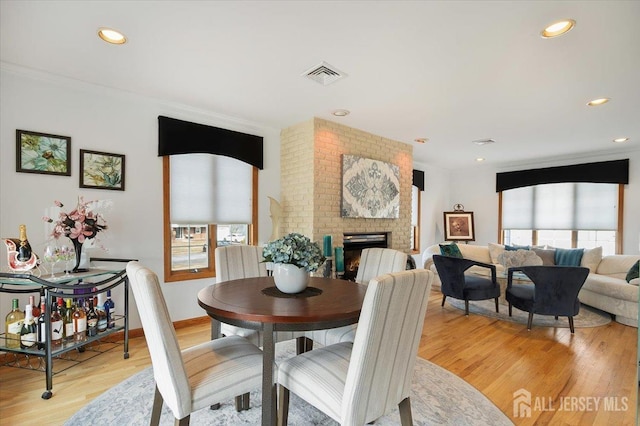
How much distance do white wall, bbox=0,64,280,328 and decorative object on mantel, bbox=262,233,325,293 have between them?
79.2 inches

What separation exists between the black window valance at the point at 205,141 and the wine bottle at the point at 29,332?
176 cm

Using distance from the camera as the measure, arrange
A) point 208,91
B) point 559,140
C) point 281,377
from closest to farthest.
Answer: point 281,377
point 208,91
point 559,140

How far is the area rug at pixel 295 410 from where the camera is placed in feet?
6.11

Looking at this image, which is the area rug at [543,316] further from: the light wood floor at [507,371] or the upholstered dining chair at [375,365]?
the upholstered dining chair at [375,365]

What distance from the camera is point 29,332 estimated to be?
2.31m

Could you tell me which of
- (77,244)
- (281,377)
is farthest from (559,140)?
(77,244)

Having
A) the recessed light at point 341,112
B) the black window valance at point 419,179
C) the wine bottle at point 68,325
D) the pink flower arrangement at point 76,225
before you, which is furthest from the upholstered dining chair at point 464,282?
the wine bottle at point 68,325

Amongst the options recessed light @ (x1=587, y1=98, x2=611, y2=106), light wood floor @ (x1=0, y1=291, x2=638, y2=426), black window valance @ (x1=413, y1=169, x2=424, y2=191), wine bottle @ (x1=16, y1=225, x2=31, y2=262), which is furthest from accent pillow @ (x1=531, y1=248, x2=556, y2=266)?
wine bottle @ (x1=16, y1=225, x2=31, y2=262)

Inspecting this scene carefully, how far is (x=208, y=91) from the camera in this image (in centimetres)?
302

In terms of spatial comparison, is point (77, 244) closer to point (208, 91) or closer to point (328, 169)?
Result: point (208, 91)

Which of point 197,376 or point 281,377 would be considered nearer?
point 197,376

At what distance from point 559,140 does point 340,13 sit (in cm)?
448

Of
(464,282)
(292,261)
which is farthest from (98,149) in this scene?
(464,282)

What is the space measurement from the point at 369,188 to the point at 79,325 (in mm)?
3503
